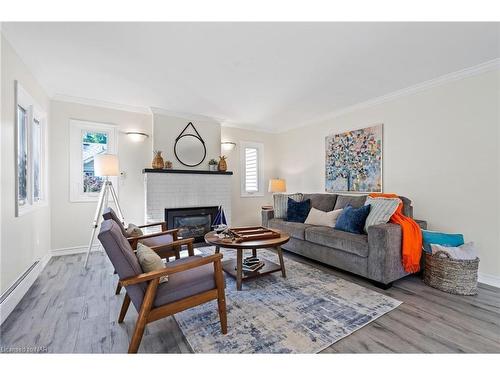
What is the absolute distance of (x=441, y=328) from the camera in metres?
1.74

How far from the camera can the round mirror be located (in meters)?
4.34

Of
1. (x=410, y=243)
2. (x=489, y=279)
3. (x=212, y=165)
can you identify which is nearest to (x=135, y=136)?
(x=212, y=165)

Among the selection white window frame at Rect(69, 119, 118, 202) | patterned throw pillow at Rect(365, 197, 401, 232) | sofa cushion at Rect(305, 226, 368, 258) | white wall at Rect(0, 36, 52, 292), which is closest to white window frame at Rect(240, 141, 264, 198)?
sofa cushion at Rect(305, 226, 368, 258)

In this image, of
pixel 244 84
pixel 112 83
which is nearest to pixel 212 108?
pixel 244 84

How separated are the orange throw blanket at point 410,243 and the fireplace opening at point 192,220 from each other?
308cm

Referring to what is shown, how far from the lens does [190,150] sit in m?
4.45

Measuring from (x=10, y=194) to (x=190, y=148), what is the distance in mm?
2717

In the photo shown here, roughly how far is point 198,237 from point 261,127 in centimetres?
287

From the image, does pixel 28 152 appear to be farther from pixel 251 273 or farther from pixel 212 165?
pixel 251 273

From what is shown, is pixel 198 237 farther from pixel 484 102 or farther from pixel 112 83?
pixel 484 102

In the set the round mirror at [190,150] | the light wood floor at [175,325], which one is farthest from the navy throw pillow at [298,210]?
the round mirror at [190,150]

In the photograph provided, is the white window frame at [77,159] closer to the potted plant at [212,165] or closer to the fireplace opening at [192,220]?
the fireplace opening at [192,220]

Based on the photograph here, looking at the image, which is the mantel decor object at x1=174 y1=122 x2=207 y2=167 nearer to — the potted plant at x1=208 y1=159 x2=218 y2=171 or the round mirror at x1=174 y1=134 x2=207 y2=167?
the round mirror at x1=174 y1=134 x2=207 y2=167
